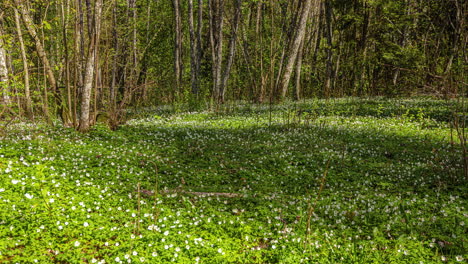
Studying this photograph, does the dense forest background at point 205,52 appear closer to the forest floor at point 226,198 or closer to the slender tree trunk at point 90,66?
the slender tree trunk at point 90,66

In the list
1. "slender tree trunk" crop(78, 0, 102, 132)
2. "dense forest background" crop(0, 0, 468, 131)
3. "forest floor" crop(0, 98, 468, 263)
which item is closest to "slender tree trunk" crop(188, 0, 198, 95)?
"dense forest background" crop(0, 0, 468, 131)

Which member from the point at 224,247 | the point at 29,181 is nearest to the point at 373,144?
the point at 224,247

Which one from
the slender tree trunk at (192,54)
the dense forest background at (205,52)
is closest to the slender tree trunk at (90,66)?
the dense forest background at (205,52)

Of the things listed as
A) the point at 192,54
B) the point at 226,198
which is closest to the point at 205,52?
the point at 192,54

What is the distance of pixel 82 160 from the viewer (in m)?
8.16

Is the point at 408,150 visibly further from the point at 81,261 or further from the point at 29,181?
the point at 29,181

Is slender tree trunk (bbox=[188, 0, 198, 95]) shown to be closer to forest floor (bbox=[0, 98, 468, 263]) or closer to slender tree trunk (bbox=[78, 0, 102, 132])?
forest floor (bbox=[0, 98, 468, 263])

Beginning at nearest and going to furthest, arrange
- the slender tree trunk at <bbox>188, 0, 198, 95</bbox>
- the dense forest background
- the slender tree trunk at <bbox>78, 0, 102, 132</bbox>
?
the slender tree trunk at <bbox>78, 0, 102, 132</bbox> → the dense forest background → the slender tree trunk at <bbox>188, 0, 198, 95</bbox>

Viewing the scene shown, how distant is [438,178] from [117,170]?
9083 millimetres

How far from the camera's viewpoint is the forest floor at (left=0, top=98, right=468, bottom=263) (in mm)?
5125

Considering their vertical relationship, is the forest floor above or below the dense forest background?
below

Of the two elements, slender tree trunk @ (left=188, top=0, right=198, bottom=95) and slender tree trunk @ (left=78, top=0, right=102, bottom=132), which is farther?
slender tree trunk @ (left=188, top=0, right=198, bottom=95)

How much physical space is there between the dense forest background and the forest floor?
3003mm

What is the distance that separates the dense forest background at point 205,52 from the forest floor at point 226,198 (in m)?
3.00
